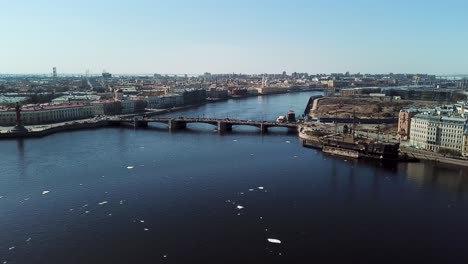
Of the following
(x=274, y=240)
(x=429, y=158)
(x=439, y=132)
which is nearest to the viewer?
(x=274, y=240)

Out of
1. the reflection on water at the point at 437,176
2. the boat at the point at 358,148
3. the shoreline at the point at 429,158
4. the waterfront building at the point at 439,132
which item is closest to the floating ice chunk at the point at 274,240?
the reflection on water at the point at 437,176

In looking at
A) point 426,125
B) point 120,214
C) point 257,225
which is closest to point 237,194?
point 257,225

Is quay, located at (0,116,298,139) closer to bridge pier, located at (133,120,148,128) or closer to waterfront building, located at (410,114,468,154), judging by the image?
bridge pier, located at (133,120,148,128)

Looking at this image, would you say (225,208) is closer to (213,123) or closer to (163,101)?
(213,123)

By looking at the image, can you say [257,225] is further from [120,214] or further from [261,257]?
[120,214]

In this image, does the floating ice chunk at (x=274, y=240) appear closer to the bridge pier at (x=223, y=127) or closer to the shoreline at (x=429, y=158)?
the shoreline at (x=429, y=158)

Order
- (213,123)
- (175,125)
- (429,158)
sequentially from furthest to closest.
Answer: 1. (175,125)
2. (213,123)
3. (429,158)

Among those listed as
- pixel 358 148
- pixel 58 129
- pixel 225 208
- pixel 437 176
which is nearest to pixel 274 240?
pixel 225 208
